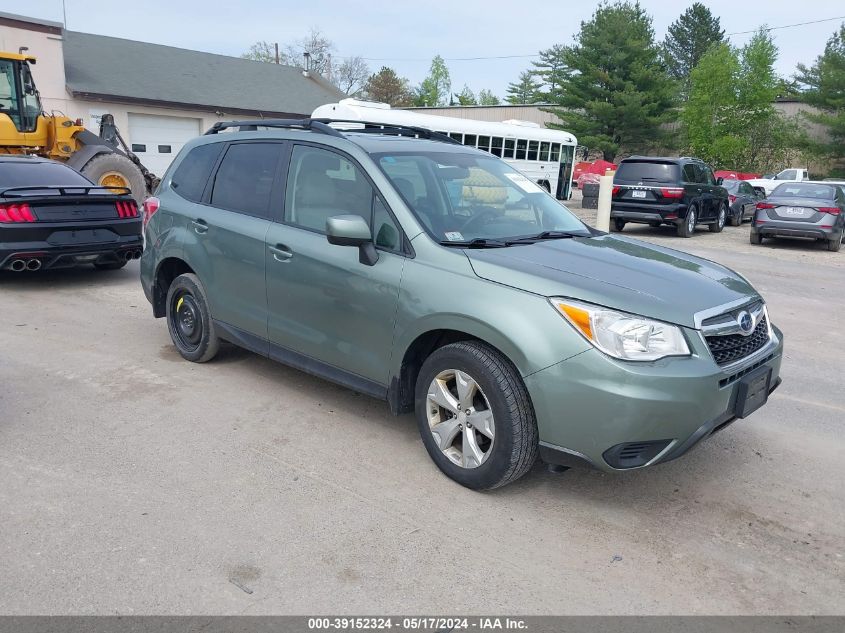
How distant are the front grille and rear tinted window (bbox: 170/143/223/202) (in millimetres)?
3889

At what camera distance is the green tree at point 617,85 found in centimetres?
4119

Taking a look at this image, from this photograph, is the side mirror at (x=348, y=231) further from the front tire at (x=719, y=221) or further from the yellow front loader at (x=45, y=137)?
the front tire at (x=719, y=221)

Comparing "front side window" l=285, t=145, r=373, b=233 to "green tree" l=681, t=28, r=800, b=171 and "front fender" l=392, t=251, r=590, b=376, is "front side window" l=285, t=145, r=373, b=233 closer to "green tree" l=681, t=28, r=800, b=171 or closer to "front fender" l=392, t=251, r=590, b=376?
"front fender" l=392, t=251, r=590, b=376

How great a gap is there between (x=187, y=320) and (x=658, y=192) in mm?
13103

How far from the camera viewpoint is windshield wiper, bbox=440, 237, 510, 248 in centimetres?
404

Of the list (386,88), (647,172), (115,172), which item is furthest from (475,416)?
(386,88)

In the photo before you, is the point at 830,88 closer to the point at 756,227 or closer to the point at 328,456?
the point at 756,227

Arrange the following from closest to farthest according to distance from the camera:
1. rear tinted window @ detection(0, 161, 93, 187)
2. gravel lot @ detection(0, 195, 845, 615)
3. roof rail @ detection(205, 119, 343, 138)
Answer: gravel lot @ detection(0, 195, 845, 615), roof rail @ detection(205, 119, 343, 138), rear tinted window @ detection(0, 161, 93, 187)

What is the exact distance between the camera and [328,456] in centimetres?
422

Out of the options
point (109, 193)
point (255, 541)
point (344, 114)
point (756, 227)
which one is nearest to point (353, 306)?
point (255, 541)

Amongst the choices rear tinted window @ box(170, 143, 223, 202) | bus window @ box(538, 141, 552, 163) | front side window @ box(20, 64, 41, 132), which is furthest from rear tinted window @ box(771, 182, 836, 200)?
front side window @ box(20, 64, 41, 132)

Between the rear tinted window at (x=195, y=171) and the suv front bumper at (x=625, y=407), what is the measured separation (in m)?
3.37

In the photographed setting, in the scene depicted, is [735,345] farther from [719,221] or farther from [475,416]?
[719,221]
